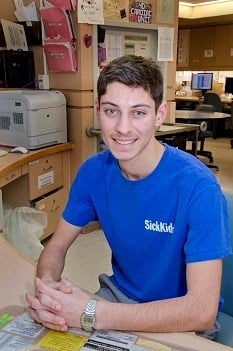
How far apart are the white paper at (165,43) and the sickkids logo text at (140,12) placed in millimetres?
171

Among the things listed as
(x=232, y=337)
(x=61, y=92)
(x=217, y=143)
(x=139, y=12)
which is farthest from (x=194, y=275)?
(x=217, y=143)

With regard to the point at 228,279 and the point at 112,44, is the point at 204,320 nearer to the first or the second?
the point at 228,279

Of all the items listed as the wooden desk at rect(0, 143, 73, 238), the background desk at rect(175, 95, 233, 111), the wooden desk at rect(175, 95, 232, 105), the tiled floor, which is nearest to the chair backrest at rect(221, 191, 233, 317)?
the tiled floor

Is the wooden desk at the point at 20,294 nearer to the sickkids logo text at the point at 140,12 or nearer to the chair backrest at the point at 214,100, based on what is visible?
the sickkids logo text at the point at 140,12

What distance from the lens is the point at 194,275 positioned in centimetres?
97

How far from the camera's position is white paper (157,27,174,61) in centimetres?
361

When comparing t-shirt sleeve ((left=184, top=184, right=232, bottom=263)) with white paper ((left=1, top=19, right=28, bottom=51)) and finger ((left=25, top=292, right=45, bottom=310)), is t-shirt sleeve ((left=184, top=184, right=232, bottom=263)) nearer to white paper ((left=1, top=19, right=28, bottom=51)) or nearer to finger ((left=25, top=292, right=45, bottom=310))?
finger ((left=25, top=292, right=45, bottom=310))

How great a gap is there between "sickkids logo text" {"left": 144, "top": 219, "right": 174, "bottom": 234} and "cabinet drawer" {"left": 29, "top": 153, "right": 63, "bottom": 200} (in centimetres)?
185

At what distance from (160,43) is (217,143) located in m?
4.80

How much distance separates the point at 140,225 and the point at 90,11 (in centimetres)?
240

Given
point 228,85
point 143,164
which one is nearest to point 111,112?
point 143,164

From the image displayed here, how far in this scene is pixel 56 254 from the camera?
1247mm

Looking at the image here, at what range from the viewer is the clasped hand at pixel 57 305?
2.89ft

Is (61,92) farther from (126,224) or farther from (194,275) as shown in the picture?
(194,275)
